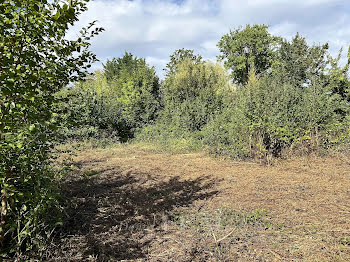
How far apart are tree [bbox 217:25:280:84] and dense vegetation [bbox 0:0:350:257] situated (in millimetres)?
7708

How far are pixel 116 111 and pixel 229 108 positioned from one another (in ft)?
27.3

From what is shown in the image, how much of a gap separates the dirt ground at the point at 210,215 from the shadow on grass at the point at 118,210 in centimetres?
1

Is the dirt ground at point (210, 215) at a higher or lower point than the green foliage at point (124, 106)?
lower

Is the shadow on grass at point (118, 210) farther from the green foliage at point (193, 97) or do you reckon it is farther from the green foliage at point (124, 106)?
the green foliage at point (124, 106)

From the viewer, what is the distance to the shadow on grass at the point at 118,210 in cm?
297

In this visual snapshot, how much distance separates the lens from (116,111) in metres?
Result: 15.6

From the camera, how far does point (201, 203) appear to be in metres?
4.65

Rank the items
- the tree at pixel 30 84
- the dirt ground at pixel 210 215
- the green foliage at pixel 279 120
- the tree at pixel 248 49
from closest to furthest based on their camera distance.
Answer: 1. the tree at pixel 30 84
2. the dirt ground at pixel 210 215
3. the green foliage at pixel 279 120
4. the tree at pixel 248 49

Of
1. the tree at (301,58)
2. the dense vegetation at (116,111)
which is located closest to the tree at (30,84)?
the dense vegetation at (116,111)

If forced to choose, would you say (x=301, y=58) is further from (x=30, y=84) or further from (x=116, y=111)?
(x=30, y=84)

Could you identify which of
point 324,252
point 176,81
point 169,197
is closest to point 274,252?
point 324,252

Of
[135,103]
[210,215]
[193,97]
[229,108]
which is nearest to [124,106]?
[135,103]

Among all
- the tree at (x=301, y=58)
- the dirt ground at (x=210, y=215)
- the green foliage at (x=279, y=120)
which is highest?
the tree at (x=301, y=58)

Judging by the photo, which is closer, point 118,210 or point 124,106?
point 118,210
